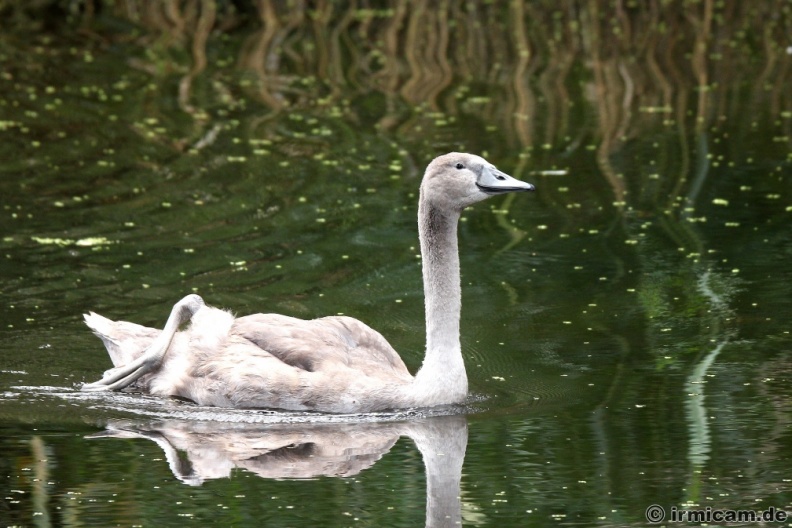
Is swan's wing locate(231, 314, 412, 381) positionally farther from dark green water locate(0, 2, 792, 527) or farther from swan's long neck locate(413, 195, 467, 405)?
dark green water locate(0, 2, 792, 527)

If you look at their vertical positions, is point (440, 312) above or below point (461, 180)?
below

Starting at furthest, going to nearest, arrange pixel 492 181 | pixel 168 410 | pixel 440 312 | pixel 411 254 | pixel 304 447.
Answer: pixel 411 254
pixel 168 410
pixel 440 312
pixel 492 181
pixel 304 447

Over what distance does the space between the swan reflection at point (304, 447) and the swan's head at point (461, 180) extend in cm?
142

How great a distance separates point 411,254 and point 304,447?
15.6ft

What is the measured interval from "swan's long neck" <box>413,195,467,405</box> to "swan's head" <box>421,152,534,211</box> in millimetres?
105

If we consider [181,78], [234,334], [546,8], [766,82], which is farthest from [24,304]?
[546,8]

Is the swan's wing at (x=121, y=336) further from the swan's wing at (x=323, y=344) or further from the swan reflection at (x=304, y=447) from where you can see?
the swan reflection at (x=304, y=447)

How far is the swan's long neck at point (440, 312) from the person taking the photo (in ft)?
32.2

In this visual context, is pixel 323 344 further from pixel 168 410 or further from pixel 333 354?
pixel 168 410

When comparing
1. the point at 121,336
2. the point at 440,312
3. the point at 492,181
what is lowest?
the point at 121,336

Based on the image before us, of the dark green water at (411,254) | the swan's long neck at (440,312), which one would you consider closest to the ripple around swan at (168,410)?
the dark green water at (411,254)

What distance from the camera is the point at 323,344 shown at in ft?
33.0

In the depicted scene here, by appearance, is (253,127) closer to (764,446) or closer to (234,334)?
(234,334)

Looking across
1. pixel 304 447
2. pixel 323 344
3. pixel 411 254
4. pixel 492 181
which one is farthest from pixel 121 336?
pixel 411 254
